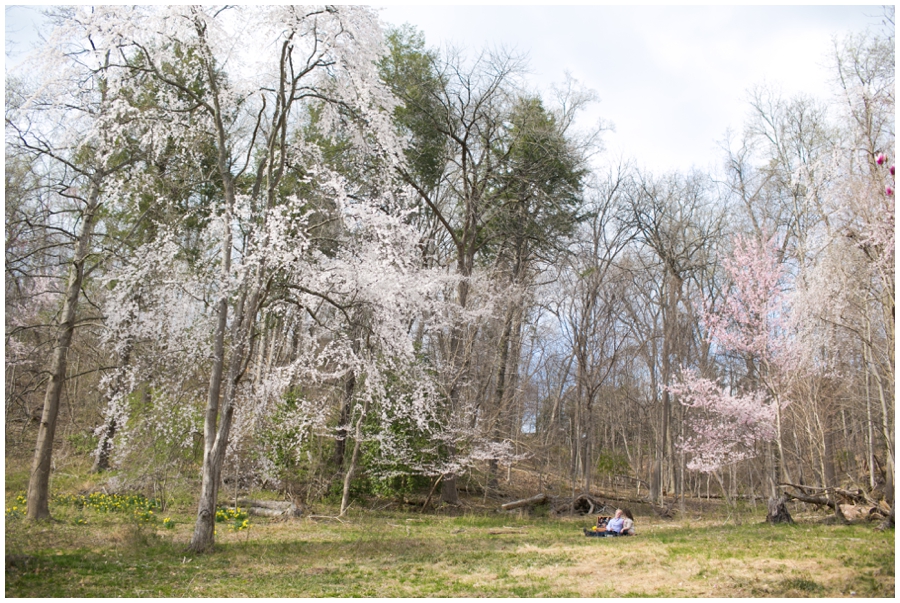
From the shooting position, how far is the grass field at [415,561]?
5.41 m

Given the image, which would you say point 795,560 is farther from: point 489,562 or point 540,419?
point 540,419

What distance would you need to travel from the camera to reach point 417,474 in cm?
1288

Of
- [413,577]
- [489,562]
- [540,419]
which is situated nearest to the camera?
[413,577]

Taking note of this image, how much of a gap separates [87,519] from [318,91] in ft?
23.5

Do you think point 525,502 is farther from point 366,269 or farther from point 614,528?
point 366,269

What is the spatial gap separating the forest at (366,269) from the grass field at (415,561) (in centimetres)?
90

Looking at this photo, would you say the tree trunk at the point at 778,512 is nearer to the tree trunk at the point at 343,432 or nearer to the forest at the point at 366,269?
the forest at the point at 366,269

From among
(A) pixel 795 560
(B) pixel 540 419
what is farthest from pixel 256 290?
(B) pixel 540 419

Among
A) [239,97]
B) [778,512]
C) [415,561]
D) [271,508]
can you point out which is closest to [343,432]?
[271,508]

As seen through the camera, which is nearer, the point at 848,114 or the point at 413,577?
the point at 413,577

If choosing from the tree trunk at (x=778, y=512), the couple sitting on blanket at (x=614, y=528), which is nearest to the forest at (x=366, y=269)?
the tree trunk at (x=778, y=512)

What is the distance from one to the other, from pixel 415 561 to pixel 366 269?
12.1 ft

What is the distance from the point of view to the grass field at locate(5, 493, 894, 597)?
17.8 feet

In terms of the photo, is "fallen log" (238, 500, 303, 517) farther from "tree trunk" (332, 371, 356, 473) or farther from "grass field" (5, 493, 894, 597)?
"tree trunk" (332, 371, 356, 473)
